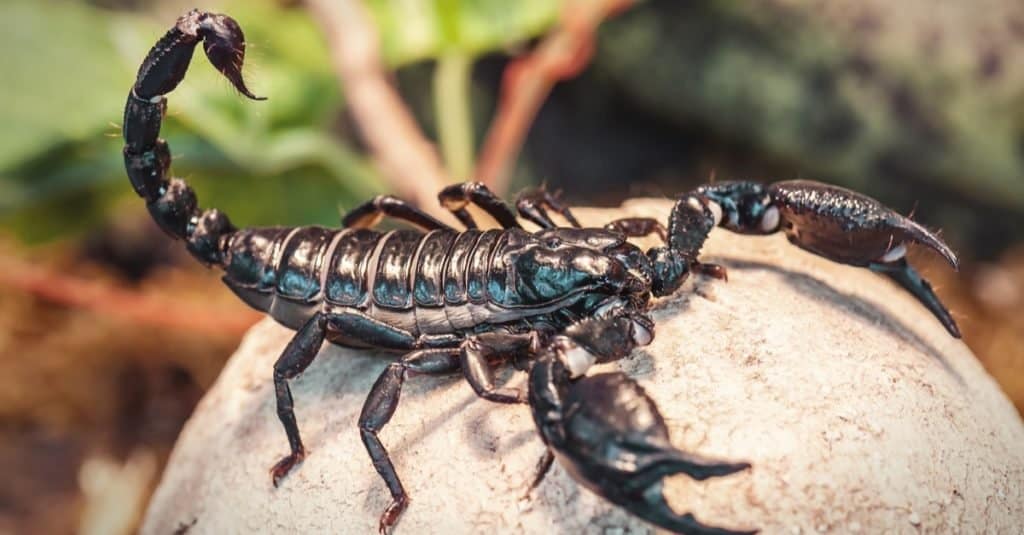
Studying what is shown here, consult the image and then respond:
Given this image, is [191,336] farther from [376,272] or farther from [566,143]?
[566,143]

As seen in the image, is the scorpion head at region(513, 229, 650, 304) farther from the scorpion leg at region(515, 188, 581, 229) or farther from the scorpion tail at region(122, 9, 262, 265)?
the scorpion tail at region(122, 9, 262, 265)

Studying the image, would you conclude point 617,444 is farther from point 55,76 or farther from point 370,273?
point 55,76

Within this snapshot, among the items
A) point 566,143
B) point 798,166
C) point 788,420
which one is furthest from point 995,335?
point 788,420

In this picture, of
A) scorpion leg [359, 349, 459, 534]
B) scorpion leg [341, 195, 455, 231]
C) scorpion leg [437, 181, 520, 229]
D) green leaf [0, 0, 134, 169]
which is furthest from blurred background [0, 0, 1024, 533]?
scorpion leg [359, 349, 459, 534]

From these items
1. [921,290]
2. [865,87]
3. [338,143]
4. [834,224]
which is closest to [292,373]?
[834,224]

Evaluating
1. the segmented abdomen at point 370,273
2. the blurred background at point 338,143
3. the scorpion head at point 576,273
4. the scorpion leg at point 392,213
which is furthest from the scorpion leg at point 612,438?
the blurred background at point 338,143

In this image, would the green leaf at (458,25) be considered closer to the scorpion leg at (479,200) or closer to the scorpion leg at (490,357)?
the scorpion leg at (479,200)

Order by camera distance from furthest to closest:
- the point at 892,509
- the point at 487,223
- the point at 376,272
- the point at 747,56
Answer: the point at 747,56
the point at 487,223
the point at 376,272
the point at 892,509
